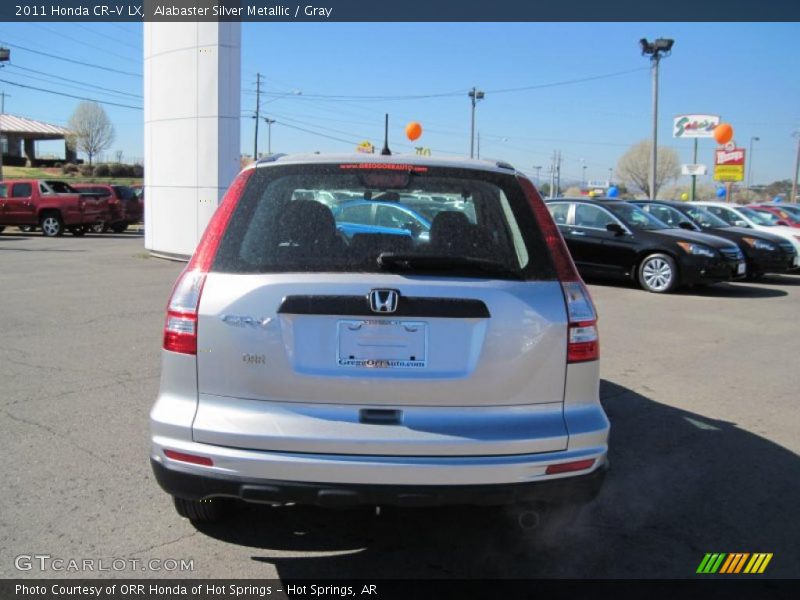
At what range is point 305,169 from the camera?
3057mm

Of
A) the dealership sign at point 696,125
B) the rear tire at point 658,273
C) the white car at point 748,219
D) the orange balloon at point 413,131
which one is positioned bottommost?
the rear tire at point 658,273

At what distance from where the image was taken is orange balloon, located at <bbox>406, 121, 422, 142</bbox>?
24.4 meters

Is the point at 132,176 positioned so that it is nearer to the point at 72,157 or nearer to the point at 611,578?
the point at 72,157

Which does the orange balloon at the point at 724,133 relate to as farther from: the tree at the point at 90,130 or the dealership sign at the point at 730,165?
the tree at the point at 90,130

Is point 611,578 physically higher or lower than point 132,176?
lower

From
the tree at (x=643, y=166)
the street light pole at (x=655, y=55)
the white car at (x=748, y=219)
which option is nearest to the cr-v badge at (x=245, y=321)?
the white car at (x=748, y=219)

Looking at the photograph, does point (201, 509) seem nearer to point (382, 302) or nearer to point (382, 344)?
point (382, 344)

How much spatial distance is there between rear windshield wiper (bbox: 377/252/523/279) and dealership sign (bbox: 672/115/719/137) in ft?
153

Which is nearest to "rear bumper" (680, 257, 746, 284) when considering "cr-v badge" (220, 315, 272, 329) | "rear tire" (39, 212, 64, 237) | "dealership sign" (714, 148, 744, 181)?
"cr-v badge" (220, 315, 272, 329)

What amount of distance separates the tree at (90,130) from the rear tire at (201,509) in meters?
88.2

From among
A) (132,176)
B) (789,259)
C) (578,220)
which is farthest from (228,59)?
(132,176)

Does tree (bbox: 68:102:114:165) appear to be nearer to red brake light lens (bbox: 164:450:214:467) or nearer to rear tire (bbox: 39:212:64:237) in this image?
rear tire (bbox: 39:212:64:237)

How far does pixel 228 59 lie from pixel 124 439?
11.8 meters

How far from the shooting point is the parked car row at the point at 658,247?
12234 millimetres
